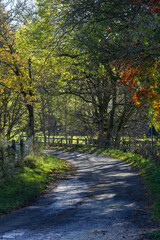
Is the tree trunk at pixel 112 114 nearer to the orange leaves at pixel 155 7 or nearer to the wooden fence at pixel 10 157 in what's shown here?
the wooden fence at pixel 10 157

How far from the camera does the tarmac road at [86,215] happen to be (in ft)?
23.7

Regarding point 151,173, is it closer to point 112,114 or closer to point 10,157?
point 10,157

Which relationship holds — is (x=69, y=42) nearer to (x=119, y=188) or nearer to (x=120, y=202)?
(x=119, y=188)

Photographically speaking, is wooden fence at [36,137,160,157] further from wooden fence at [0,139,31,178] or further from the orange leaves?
the orange leaves

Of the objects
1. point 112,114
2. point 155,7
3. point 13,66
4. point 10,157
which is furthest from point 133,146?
point 155,7

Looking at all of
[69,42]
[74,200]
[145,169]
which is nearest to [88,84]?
[69,42]

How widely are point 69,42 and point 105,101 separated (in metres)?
13.7

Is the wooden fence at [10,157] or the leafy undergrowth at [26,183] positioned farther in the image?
the wooden fence at [10,157]

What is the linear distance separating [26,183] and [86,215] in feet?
14.8

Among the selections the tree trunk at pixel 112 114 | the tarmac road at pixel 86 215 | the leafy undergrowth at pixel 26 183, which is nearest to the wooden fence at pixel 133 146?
the tree trunk at pixel 112 114

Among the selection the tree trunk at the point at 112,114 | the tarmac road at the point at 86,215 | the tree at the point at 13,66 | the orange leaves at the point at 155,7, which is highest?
the tree at the point at 13,66

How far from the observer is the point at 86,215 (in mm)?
8969

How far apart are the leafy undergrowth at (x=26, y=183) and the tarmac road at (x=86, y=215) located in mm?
473

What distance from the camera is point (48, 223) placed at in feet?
27.1
